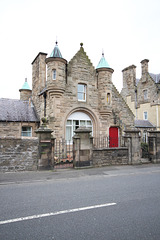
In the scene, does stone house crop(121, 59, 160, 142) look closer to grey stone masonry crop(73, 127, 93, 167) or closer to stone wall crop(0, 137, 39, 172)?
grey stone masonry crop(73, 127, 93, 167)

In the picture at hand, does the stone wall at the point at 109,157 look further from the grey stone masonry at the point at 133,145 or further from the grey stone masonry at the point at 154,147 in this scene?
the grey stone masonry at the point at 154,147

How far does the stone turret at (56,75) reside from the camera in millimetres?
13000

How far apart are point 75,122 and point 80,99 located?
6.93 feet

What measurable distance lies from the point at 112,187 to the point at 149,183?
5.74ft

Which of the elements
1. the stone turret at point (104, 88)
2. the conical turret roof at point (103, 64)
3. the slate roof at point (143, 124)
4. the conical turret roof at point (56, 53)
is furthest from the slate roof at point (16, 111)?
the slate roof at point (143, 124)

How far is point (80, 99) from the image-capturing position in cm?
1473

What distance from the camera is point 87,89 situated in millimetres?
14805

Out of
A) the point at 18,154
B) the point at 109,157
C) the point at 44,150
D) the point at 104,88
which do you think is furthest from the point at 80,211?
the point at 104,88

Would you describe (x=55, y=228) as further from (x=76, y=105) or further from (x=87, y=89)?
(x=87, y=89)

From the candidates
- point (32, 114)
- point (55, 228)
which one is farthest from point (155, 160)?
point (32, 114)

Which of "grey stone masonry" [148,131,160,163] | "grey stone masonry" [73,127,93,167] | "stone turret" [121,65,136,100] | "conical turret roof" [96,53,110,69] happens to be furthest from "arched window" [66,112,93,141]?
"stone turret" [121,65,136,100]

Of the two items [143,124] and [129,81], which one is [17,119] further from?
[129,81]

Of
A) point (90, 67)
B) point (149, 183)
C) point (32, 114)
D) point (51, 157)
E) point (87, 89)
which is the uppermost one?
point (90, 67)

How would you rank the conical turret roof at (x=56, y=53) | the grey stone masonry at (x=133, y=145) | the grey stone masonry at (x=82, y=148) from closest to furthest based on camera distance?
the grey stone masonry at (x=82, y=148), the grey stone masonry at (x=133, y=145), the conical turret roof at (x=56, y=53)
